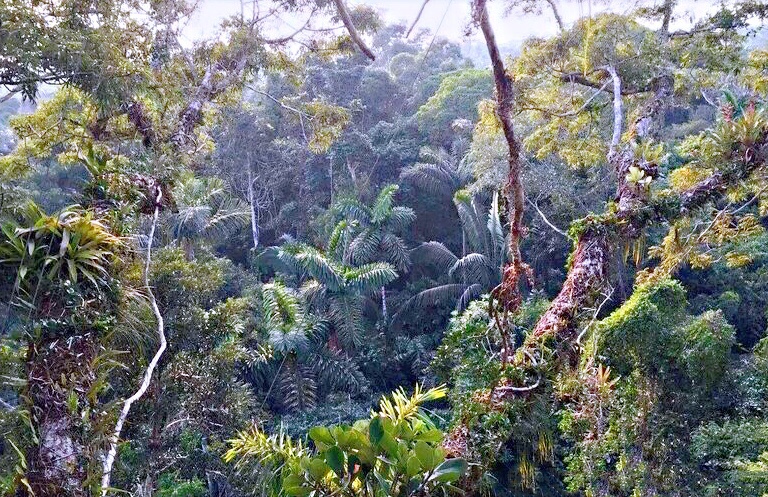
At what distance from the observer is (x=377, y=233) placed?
1190 cm

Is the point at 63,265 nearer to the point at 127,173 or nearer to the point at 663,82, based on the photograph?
the point at 127,173

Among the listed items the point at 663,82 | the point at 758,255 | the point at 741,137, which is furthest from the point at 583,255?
the point at 758,255

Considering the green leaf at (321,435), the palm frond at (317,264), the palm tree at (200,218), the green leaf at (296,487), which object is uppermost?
the palm tree at (200,218)

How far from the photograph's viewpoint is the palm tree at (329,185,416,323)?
1144 cm

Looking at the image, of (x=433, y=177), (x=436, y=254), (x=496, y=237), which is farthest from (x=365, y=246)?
(x=433, y=177)

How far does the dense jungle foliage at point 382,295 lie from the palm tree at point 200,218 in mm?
52

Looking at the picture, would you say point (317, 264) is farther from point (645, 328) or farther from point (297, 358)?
point (645, 328)

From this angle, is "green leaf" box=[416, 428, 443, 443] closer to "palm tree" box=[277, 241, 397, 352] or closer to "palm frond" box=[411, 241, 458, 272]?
"palm tree" box=[277, 241, 397, 352]

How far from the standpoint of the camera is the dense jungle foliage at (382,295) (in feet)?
9.66

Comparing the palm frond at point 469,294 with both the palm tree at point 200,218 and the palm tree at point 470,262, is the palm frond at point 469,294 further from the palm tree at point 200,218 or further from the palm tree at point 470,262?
the palm tree at point 200,218

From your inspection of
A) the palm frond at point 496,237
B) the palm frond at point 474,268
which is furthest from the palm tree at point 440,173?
the palm frond at point 474,268

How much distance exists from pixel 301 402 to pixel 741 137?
713 centimetres

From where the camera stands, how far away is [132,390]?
14.5ft

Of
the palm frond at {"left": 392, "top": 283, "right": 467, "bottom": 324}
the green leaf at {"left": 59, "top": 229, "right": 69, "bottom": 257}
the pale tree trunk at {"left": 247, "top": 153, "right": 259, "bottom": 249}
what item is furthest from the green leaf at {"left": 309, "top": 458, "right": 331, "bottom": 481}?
the pale tree trunk at {"left": 247, "top": 153, "right": 259, "bottom": 249}
